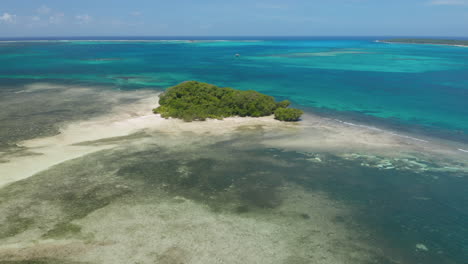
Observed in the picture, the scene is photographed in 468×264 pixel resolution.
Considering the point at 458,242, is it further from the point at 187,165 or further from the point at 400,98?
the point at 400,98

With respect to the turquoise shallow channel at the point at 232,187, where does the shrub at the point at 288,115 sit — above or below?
above

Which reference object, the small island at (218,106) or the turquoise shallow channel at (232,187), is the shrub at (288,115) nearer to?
the small island at (218,106)

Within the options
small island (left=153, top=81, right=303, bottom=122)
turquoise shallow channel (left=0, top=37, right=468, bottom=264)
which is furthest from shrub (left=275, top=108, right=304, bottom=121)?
turquoise shallow channel (left=0, top=37, right=468, bottom=264)

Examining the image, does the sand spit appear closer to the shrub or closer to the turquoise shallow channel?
the turquoise shallow channel

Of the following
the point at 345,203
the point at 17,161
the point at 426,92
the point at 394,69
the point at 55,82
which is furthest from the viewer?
the point at 394,69

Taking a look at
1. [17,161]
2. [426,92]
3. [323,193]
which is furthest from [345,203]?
[426,92]

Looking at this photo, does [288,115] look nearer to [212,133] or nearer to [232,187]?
[212,133]

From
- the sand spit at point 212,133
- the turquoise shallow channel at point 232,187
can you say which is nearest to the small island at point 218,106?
the sand spit at point 212,133
